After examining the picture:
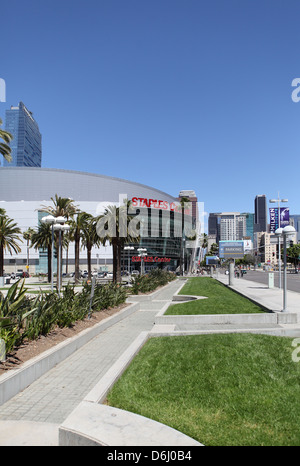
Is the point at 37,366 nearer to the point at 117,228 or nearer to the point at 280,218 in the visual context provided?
the point at 117,228

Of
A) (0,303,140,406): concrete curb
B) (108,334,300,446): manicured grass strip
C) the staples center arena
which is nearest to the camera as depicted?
(108,334,300,446): manicured grass strip

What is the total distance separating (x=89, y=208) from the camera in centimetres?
10588

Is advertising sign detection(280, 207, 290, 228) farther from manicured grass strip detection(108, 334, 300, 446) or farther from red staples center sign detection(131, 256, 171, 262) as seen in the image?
red staples center sign detection(131, 256, 171, 262)

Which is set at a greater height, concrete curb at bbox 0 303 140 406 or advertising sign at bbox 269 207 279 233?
advertising sign at bbox 269 207 279 233

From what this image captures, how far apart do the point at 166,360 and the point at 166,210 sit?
9885 cm

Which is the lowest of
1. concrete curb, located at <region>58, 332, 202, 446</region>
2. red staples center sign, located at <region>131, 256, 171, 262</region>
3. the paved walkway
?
red staples center sign, located at <region>131, 256, 171, 262</region>

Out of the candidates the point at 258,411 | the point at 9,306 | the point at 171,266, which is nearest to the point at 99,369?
the point at 9,306

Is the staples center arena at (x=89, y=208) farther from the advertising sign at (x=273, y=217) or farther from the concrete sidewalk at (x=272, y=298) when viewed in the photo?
the concrete sidewalk at (x=272, y=298)

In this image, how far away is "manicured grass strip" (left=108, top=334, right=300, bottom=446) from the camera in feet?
13.5

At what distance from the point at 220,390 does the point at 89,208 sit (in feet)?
337

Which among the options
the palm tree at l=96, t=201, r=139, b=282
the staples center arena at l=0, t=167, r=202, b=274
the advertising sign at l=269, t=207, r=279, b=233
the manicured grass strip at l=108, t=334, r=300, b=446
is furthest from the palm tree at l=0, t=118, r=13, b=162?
the staples center arena at l=0, t=167, r=202, b=274

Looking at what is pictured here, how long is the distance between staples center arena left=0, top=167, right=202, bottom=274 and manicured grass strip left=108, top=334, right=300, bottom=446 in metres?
81.9

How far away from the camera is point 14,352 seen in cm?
676
